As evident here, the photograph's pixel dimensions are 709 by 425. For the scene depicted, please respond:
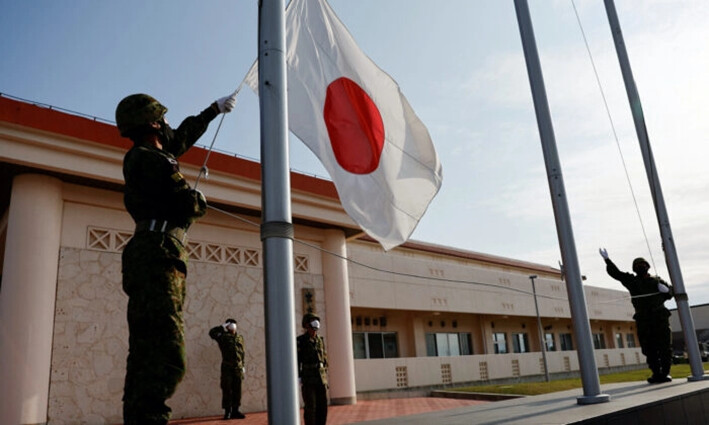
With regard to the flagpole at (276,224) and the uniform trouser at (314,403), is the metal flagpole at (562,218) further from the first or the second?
the flagpole at (276,224)

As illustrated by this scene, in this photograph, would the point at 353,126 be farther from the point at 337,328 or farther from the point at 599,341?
the point at 599,341

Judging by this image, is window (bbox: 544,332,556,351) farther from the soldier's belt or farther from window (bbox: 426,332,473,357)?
the soldier's belt

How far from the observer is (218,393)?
33.9 ft

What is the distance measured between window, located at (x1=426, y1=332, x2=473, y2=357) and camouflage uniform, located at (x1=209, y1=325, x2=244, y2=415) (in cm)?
1102

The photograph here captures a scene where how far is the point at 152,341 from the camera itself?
8.96ft

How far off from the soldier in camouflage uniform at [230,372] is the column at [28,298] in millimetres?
2804

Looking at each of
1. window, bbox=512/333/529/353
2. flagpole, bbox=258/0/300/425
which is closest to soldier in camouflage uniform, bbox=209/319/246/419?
flagpole, bbox=258/0/300/425

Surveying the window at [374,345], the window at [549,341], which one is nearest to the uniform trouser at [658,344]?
the window at [374,345]

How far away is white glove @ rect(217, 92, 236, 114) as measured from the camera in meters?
3.32

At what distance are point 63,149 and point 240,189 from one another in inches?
130

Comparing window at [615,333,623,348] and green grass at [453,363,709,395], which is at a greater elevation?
window at [615,333,623,348]

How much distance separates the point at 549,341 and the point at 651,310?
19.8m

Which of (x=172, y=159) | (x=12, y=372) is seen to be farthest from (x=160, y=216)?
(x=12, y=372)

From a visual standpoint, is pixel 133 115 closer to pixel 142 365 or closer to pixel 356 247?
pixel 142 365
